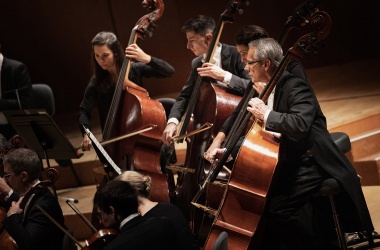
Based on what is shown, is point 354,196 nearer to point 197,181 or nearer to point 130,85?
point 197,181

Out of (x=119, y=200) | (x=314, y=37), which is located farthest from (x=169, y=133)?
(x=119, y=200)

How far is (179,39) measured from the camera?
20.5 feet

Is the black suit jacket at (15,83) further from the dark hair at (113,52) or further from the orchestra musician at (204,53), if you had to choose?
the orchestra musician at (204,53)

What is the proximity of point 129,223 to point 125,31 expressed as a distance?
3.89m

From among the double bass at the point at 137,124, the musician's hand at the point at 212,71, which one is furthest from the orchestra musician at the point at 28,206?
the musician's hand at the point at 212,71

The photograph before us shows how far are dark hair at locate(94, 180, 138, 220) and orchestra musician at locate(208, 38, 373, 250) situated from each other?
768 millimetres

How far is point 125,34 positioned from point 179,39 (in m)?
0.50

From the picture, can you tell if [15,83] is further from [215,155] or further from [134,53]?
[215,155]

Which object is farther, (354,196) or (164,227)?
(354,196)

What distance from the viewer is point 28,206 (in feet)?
10.3

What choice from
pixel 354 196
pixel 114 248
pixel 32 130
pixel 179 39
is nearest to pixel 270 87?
pixel 354 196

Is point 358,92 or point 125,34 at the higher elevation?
point 125,34

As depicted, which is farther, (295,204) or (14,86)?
(14,86)

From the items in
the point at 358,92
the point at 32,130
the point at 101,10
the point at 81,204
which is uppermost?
the point at 101,10
